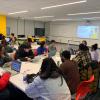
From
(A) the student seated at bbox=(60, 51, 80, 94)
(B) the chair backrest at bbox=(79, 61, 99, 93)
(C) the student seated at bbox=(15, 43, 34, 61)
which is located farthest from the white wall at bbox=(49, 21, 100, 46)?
(A) the student seated at bbox=(60, 51, 80, 94)

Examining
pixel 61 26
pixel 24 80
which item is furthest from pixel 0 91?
pixel 61 26

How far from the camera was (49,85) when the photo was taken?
198 cm

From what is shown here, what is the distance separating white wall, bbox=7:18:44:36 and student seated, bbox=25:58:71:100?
14435mm

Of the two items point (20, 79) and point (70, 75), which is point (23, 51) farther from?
point (70, 75)

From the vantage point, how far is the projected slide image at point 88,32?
15390mm

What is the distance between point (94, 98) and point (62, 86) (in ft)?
6.69

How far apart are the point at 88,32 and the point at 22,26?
6680mm

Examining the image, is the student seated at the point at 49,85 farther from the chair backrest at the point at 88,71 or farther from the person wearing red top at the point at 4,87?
the chair backrest at the point at 88,71

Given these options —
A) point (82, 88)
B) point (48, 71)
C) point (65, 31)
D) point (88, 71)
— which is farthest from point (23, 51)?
point (65, 31)

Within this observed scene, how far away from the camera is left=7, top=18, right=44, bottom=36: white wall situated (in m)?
16.1

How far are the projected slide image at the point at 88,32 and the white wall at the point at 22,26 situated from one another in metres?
5.05

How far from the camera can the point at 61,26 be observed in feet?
60.8

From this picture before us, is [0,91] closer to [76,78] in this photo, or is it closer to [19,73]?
[19,73]

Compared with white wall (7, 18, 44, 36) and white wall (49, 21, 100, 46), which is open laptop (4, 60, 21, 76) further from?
white wall (49, 21, 100, 46)
